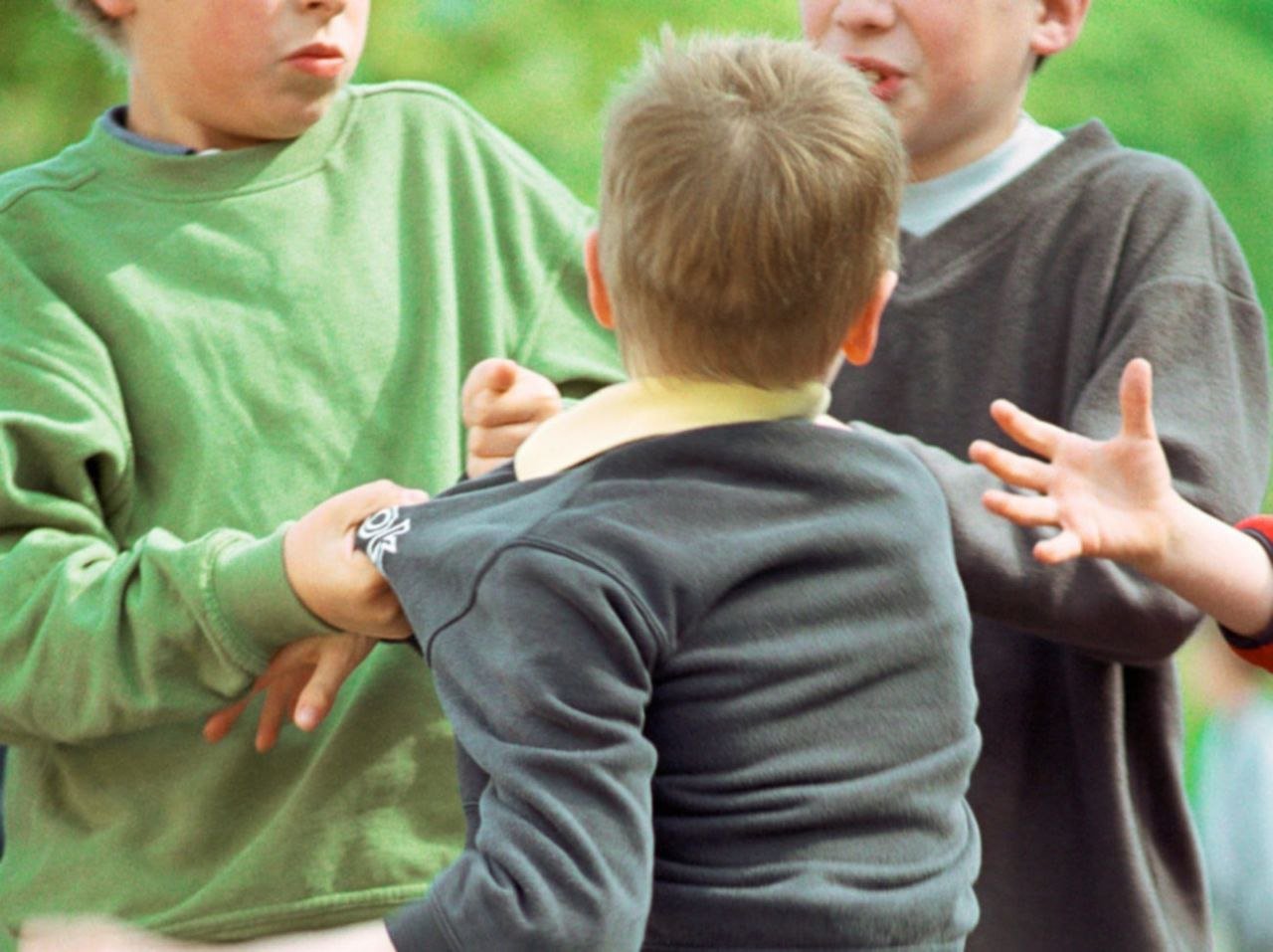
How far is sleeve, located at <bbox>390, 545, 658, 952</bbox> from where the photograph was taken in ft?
4.01

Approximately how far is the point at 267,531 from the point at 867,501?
0.60 metres

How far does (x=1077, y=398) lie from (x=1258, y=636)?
10.1 inches

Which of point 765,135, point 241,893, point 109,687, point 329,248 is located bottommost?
point 241,893

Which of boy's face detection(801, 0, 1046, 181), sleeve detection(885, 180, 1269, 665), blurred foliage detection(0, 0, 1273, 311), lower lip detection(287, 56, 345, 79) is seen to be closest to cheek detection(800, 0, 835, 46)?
boy's face detection(801, 0, 1046, 181)

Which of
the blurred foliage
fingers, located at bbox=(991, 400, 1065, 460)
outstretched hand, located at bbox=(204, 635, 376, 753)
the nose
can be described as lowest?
the blurred foliage

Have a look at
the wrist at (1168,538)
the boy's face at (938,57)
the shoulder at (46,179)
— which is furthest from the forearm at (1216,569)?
the shoulder at (46,179)

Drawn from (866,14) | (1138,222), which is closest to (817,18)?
(866,14)

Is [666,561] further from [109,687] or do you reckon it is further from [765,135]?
[109,687]

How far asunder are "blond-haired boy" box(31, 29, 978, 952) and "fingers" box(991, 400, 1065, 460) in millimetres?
184

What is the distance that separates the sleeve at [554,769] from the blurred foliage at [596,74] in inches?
113

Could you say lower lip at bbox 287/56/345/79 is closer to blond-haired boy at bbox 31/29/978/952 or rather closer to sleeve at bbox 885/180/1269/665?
blond-haired boy at bbox 31/29/978/952

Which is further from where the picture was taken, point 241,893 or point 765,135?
point 241,893

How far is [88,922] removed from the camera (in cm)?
154

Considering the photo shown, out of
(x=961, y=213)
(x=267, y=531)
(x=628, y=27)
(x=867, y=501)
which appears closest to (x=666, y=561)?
(x=867, y=501)
